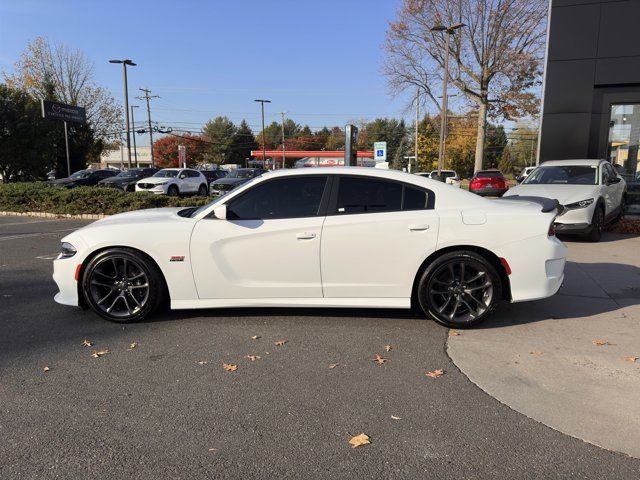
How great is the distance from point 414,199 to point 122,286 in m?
2.96

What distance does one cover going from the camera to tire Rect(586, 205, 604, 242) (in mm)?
9227

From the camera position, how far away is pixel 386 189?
468cm

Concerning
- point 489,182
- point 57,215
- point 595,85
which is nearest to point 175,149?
point 489,182

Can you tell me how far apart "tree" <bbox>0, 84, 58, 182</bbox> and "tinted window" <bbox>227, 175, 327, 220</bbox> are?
25.3 meters

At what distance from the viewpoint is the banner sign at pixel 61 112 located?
22281 millimetres

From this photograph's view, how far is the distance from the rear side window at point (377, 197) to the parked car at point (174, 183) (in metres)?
17.2

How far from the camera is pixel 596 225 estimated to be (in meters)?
9.34

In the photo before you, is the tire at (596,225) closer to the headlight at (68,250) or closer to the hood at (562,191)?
the hood at (562,191)

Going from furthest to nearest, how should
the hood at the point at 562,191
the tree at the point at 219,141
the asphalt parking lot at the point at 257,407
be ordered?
the tree at the point at 219,141 < the hood at the point at 562,191 < the asphalt parking lot at the point at 257,407

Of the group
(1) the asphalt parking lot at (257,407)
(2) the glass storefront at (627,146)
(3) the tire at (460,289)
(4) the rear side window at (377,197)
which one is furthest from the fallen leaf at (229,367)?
(2) the glass storefront at (627,146)

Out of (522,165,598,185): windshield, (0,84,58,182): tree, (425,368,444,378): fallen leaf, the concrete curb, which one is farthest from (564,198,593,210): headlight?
(0,84,58,182): tree

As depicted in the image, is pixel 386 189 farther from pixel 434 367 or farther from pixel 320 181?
pixel 434 367

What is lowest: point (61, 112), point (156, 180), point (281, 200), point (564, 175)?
point (156, 180)

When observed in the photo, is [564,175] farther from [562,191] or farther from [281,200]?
[281,200]
